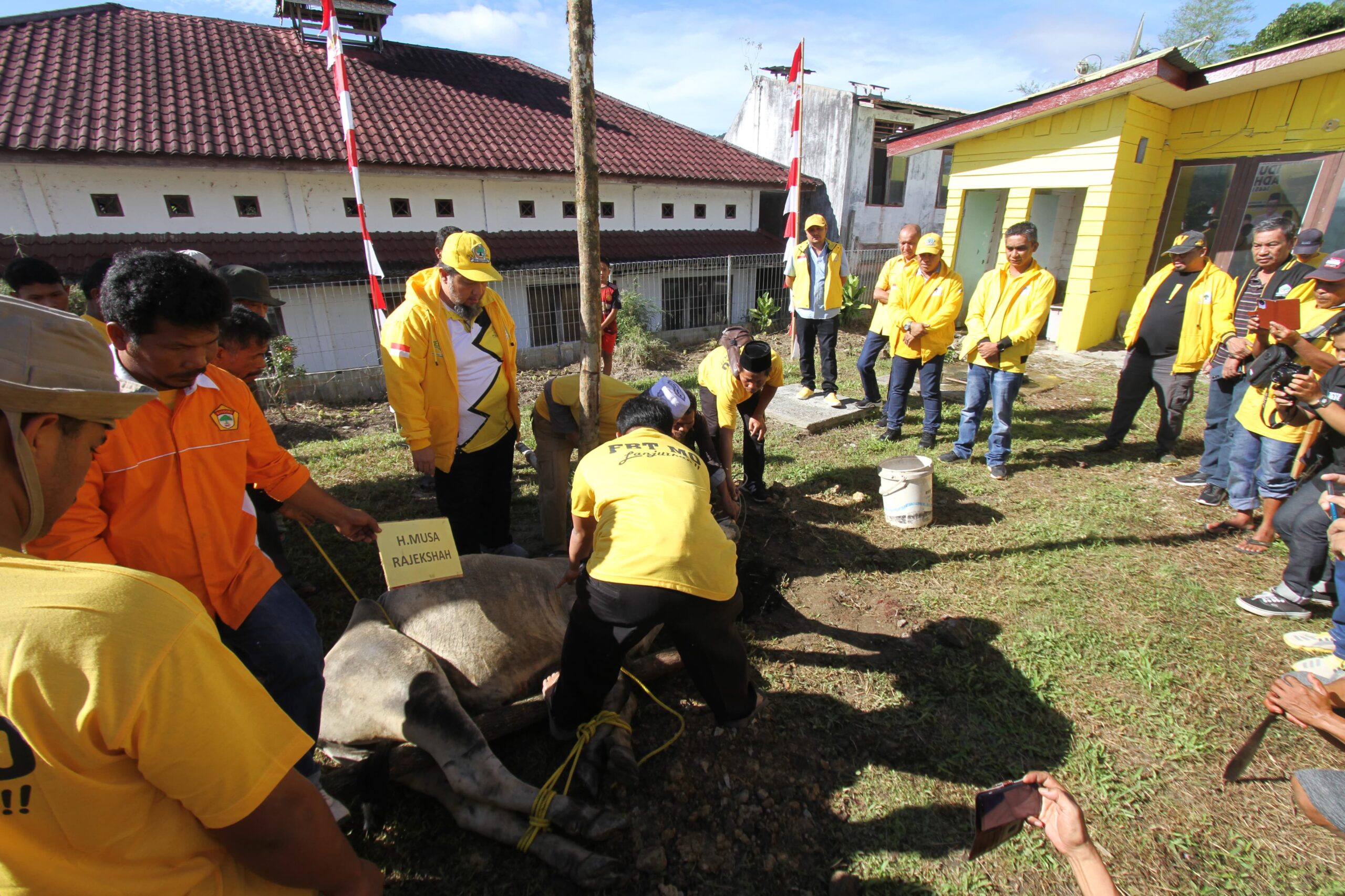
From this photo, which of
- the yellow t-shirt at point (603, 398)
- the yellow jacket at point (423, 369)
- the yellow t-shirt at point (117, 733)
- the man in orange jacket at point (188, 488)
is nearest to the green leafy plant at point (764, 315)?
the yellow t-shirt at point (603, 398)

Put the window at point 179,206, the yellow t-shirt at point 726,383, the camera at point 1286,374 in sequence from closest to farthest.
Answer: the camera at point 1286,374, the yellow t-shirt at point 726,383, the window at point 179,206

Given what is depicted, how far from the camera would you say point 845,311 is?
13.5 meters

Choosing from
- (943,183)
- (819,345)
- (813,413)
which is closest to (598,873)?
(813,413)

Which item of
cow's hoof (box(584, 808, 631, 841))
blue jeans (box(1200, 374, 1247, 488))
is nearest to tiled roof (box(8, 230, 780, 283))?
blue jeans (box(1200, 374, 1247, 488))

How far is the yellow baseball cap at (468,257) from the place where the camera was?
11.5ft

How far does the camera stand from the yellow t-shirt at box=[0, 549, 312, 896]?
801 mm

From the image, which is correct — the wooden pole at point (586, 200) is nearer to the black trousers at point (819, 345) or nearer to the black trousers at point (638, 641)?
the black trousers at point (638, 641)

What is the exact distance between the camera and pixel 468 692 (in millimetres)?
2818

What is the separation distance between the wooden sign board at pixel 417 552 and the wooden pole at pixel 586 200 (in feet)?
3.33

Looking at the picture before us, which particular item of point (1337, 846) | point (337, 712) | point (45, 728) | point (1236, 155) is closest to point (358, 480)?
point (337, 712)

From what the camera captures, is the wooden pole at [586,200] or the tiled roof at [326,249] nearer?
the wooden pole at [586,200]

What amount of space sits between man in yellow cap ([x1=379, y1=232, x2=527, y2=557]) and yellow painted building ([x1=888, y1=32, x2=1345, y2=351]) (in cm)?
958

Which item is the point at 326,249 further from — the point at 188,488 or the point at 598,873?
the point at 598,873

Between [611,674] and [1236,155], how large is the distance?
12.1m
